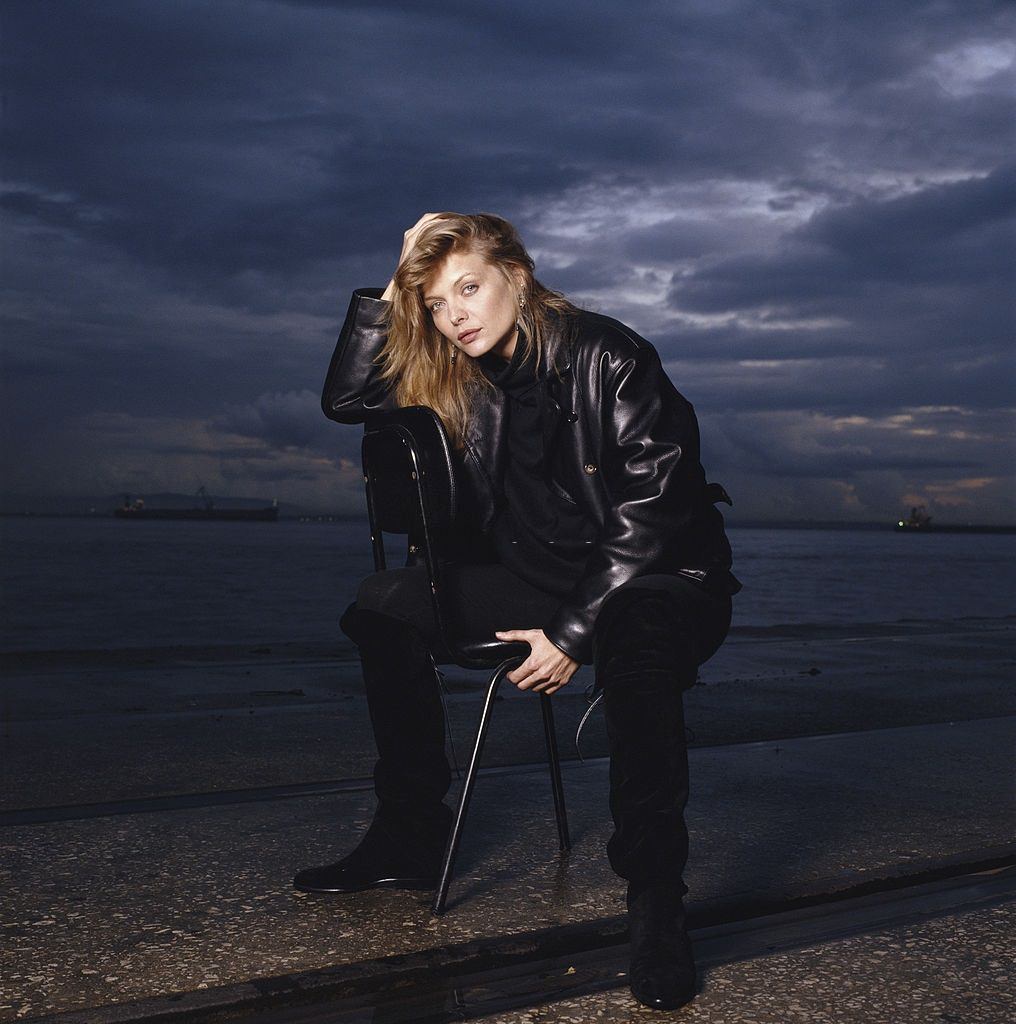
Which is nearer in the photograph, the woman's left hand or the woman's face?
the woman's left hand

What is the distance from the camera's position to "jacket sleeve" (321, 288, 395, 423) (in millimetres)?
2900

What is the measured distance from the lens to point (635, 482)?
2320 mm

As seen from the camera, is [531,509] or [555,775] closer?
[531,509]

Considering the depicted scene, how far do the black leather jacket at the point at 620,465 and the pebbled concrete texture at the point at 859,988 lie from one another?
26.1 inches

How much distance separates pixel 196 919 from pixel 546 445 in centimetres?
126

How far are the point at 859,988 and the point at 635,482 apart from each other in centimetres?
104

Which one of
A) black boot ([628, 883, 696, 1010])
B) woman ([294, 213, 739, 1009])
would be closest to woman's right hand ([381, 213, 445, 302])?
woman ([294, 213, 739, 1009])

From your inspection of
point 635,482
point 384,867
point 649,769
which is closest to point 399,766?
point 384,867

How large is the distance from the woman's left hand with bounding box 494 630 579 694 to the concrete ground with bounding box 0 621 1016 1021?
504 millimetres

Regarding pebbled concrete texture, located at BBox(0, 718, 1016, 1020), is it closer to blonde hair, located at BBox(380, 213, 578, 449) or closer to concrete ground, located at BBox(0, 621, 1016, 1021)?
concrete ground, located at BBox(0, 621, 1016, 1021)

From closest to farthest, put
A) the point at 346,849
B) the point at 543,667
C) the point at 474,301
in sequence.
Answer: the point at 543,667, the point at 474,301, the point at 346,849

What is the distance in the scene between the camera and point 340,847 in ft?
9.61

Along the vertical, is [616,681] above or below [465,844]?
above

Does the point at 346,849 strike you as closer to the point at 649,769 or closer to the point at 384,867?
the point at 384,867
